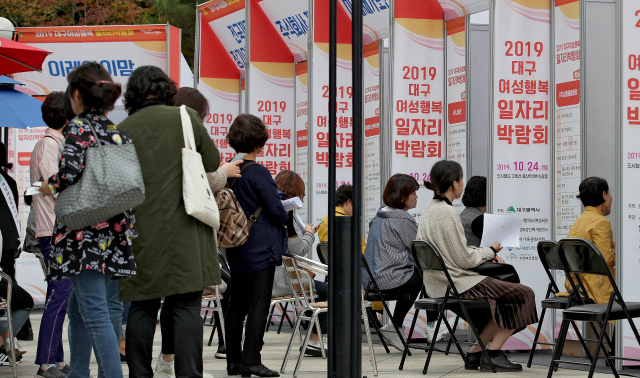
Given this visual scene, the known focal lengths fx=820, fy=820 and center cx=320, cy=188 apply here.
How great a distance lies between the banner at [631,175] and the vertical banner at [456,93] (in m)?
2.18

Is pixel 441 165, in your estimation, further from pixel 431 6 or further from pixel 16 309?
pixel 16 309

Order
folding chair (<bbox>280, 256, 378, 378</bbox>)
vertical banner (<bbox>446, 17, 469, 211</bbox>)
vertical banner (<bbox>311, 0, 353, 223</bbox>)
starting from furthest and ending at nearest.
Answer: vertical banner (<bbox>311, 0, 353, 223</bbox>) < vertical banner (<bbox>446, 17, 469, 211</bbox>) < folding chair (<bbox>280, 256, 378, 378</bbox>)

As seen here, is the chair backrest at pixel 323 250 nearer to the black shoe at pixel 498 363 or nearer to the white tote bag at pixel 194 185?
the black shoe at pixel 498 363

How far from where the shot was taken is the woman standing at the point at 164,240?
3.57m

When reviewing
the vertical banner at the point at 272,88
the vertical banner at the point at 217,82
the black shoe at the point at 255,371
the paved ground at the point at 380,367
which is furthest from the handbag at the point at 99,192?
the vertical banner at the point at 217,82

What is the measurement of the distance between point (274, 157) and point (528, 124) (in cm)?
419

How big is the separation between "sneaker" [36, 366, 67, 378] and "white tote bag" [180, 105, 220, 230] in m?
1.75

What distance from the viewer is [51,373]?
4.80 meters

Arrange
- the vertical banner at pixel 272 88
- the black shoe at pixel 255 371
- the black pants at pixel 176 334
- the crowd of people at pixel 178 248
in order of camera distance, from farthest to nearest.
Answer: the vertical banner at pixel 272 88
the black shoe at pixel 255 371
the black pants at pixel 176 334
the crowd of people at pixel 178 248

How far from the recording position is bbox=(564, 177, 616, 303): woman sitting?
541cm

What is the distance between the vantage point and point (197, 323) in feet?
12.2

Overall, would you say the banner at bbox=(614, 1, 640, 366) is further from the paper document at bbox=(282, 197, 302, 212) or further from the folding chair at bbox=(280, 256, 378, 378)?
the paper document at bbox=(282, 197, 302, 212)

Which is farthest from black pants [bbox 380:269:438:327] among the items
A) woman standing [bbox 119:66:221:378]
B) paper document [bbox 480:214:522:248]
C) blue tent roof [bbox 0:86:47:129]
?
blue tent roof [bbox 0:86:47:129]

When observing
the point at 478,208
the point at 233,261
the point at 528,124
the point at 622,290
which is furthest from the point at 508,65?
the point at 233,261
